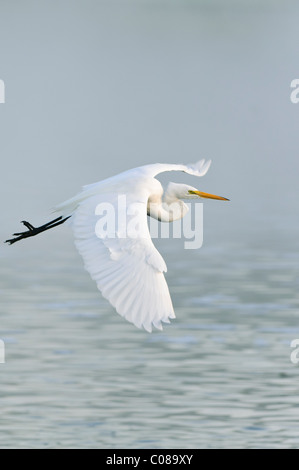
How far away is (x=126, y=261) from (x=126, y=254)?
0.04 meters

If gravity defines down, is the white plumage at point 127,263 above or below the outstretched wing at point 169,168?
below

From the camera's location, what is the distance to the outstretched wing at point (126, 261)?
5.98 m

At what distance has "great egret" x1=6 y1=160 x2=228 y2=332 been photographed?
19.6 feet

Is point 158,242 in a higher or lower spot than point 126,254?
higher

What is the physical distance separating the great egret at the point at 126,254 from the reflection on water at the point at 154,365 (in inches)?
64.4

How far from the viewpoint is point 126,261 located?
6238 millimetres

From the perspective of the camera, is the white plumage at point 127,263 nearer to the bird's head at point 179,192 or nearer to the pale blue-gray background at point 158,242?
the bird's head at point 179,192

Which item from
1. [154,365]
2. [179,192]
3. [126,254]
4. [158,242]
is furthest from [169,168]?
[158,242]

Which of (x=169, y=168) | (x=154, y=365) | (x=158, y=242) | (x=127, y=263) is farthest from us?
(x=158, y=242)

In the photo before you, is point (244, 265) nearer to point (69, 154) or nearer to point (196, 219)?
point (196, 219)

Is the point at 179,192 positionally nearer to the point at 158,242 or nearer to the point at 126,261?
the point at 126,261

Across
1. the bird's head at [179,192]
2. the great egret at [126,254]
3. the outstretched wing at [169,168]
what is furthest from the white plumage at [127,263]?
the bird's head at [179,192]

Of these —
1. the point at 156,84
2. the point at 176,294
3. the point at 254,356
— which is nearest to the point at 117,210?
the point at 254,356

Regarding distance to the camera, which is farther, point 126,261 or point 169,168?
point 169,168
